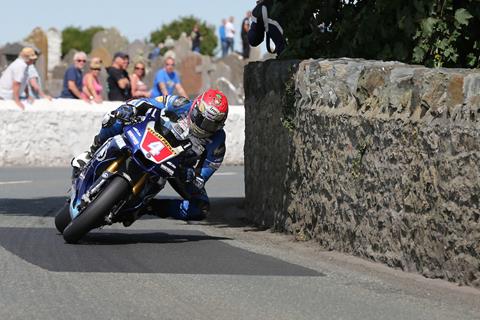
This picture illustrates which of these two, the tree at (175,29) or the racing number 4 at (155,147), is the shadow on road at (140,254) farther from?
the tree at (175,29)

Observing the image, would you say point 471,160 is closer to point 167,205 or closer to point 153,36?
point 167,205

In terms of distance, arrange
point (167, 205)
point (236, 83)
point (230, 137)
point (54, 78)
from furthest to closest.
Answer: point (54, 78)
point (236, 83)
point (230, 137)
point (167, 205)

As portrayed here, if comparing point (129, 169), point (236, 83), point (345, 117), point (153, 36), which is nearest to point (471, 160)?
point (345, 117)

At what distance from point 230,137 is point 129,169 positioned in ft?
46.7

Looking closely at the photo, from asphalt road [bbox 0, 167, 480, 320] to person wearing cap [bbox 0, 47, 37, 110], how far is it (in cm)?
844

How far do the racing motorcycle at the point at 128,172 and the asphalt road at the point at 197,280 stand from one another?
10.3 inches

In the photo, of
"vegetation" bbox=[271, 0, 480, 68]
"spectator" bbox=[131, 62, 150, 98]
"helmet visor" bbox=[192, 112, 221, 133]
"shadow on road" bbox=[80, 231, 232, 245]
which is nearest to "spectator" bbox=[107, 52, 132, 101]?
"spectator" bbox=[131, 62, 150, 98]

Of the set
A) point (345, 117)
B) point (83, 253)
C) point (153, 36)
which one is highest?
point (345, 117)

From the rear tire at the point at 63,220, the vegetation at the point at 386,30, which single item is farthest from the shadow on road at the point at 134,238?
the vegetation at the point at 386,30

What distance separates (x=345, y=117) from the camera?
11.8 metres

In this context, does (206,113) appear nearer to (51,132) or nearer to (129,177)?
(129,177)

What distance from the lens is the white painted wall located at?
2352cm

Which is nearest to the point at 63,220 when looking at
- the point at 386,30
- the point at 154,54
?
the point at 386,30

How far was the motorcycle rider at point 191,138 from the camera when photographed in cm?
1157
